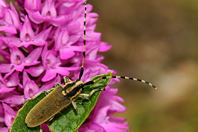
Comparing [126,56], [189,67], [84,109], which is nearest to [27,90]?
[84,109]

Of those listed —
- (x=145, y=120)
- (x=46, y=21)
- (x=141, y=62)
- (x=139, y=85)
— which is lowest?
(x=145, y=120)

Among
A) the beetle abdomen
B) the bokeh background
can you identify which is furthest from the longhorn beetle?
the bokeh background

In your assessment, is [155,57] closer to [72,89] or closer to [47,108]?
[72,89]

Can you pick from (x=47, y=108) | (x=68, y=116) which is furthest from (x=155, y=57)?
(x=47, y=108)

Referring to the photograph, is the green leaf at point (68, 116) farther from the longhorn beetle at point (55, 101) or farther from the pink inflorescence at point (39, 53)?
the pink inflorescence at point (39, 53)

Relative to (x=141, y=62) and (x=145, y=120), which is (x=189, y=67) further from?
(x=145, y=120)
